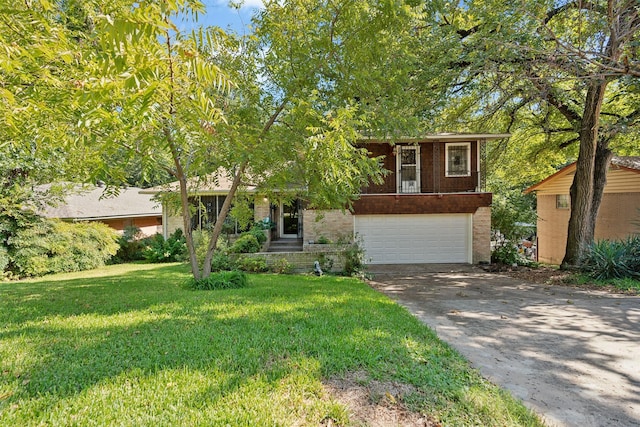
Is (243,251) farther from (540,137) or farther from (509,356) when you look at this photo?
(540,137)

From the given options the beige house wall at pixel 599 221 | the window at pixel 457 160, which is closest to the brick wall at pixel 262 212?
the window at pixel 457 160

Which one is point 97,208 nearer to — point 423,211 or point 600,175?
point 423,211

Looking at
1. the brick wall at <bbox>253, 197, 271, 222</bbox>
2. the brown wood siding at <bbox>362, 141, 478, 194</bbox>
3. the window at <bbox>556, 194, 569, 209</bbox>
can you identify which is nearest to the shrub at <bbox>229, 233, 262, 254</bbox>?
the brick wall at <bbox>253, 197, 271, 222</bbox>

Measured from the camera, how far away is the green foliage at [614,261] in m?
9.00

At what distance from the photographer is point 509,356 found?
13.9 feet

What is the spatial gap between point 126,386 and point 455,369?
3.08 m

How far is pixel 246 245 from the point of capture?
1232cm

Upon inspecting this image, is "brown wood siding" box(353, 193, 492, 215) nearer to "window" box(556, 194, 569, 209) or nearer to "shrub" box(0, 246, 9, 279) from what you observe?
"window" box(556, 194, 569, 209)

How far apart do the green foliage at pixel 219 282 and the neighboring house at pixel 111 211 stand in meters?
9.09

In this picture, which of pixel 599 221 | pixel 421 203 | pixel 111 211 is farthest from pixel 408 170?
pixel 111 211

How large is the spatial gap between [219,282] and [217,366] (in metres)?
4.75

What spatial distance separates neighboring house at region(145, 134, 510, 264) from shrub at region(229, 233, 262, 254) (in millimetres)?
1632

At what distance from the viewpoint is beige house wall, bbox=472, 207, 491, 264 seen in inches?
534

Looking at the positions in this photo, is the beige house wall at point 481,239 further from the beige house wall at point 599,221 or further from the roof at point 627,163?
the roof at point 627,163
